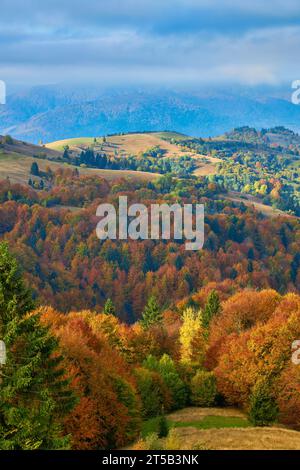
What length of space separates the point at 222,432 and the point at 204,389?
987 inches

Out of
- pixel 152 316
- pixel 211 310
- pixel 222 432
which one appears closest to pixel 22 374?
pixel 222 432

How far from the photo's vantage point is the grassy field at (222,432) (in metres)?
52.6

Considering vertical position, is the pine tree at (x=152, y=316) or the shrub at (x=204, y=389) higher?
the pine tree at (x=152, y=316)

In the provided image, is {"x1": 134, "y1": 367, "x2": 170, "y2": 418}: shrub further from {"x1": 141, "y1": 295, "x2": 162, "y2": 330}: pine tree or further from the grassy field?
{"x1": 141, "y1": 295, "x2": 162, "y2": 330}: pine tree

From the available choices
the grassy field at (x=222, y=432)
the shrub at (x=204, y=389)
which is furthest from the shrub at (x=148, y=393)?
the shrub at (x=204, y=389)

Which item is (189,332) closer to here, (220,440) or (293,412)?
(293,412)

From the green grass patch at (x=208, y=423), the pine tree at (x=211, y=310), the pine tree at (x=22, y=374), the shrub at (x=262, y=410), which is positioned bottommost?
the green grass patch at (x=208, y=423)

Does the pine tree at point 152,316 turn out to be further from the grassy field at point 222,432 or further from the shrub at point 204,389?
the grassy field at point 222,432

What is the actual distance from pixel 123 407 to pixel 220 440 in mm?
10354

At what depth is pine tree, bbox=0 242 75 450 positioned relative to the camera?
38656 millimetres

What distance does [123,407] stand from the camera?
61.6 m

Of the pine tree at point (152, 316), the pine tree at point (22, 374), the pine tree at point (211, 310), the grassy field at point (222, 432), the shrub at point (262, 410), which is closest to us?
the pine tree at point (22, 374)

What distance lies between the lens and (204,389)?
3334 inches
